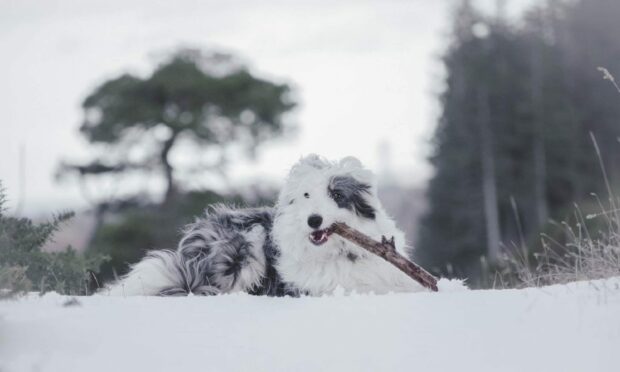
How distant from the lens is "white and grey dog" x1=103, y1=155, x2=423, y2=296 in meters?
6.08

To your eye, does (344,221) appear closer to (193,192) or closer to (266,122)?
(193,192)

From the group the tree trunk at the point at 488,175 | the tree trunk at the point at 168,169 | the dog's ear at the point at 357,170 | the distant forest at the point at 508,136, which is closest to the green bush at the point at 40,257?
the dog's ear at the point at 357,170

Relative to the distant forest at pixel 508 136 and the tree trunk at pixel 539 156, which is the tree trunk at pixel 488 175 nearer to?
the distant forest at pixel 508 136

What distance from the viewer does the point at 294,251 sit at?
20.3ft

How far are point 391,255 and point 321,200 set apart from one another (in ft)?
2.48

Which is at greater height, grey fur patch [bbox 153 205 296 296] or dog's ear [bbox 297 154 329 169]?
dog's ear [bbox 297 154 329 169]

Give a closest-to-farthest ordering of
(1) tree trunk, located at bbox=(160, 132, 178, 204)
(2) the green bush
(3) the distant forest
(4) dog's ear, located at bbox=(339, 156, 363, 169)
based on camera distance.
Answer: (2) the green bush → (4) dog's ear, located at bbox=(339, 156, 363, 169) → (1) tree trunk, located at bbox=(160, 132, 178, 204) → (3) the distant forest

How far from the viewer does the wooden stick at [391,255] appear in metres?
5.62

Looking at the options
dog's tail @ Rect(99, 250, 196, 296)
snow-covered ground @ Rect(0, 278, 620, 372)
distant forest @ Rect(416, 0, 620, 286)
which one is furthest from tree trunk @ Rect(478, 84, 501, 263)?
snow-covered ground @ Rect(0, 278, 620, 372)

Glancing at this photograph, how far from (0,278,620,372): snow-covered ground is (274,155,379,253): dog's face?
1.34 meters

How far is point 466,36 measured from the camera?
124 ft

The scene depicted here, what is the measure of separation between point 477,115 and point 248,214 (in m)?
31.7

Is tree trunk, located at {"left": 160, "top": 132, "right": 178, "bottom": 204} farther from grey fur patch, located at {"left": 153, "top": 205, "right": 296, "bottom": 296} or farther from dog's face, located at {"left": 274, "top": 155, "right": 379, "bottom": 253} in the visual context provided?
dog's face, located at {"left": 274, "top": 155, "right": 379, "bottom": 253}

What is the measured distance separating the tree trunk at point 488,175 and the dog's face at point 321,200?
94.7ft
